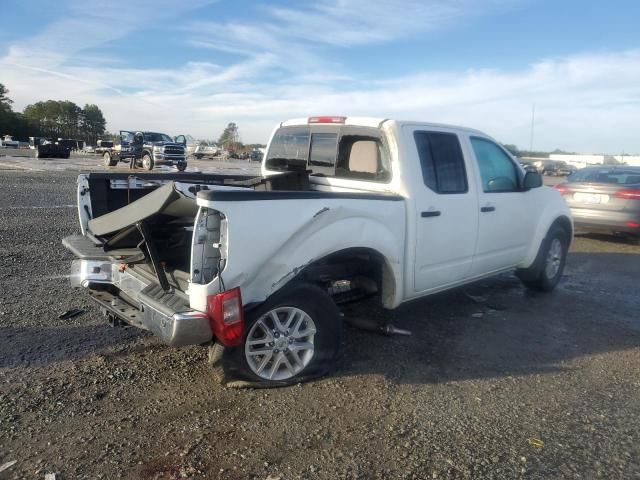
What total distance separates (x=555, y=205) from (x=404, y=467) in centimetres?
456

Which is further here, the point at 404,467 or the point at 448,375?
the point at 448,375

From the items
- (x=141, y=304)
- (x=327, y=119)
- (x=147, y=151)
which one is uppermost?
(x=147, y=151)

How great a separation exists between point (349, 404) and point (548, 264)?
3.96m

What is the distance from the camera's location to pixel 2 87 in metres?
88.9

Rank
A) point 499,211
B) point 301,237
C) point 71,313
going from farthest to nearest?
point 499,211
point 71,313
point 301,237

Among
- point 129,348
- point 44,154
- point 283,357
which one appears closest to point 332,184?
point 283,357

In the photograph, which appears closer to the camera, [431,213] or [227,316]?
[227,316]

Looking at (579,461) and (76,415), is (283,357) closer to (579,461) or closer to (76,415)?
(76,415)

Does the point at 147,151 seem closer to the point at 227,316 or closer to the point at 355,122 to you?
the point at 355,122

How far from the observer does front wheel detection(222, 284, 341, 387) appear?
141 inches

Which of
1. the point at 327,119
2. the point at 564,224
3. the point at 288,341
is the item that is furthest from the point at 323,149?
the point at 564,224

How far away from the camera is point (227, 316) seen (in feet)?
10.7

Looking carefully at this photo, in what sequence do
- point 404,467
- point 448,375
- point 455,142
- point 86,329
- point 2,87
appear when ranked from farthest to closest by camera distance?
point 2,87
point 455,142
point 86,329
point 448,375
point 404,467

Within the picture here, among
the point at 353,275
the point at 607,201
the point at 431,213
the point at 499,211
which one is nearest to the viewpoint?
the point at 353,275
